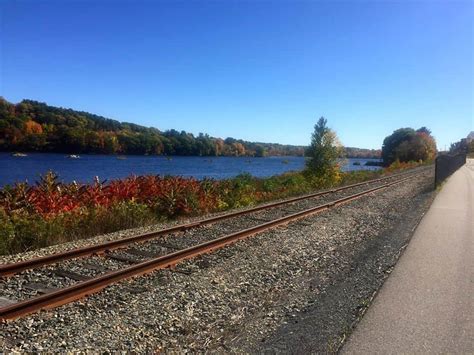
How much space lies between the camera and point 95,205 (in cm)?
1345

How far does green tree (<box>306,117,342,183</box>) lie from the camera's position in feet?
105

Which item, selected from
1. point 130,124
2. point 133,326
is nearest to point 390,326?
point 133,326

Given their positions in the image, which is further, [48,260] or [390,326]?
[48,260]

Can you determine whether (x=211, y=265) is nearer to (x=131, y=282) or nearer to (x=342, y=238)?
(x=131, y=282)

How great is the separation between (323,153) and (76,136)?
80106 millimetres

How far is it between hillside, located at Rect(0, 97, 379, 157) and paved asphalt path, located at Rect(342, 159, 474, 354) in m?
69.8

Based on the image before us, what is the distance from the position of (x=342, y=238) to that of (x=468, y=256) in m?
3.00

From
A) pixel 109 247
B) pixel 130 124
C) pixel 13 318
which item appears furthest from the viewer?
pixel 130 124

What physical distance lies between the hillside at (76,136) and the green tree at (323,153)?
46.0 metres

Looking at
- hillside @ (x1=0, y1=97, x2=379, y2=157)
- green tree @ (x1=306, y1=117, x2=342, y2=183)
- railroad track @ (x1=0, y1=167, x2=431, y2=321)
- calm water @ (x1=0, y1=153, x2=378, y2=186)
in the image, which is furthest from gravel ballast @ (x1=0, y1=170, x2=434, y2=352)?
hillside @ (x1=0, y1=97, x2=379, y2=157)

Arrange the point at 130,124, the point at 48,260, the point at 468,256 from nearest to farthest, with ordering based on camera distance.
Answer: the point at 48,260 < the point at 468,256 < the point at 130,124

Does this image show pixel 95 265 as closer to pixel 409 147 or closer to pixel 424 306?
pixel 424 306

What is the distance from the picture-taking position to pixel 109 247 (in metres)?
8.54

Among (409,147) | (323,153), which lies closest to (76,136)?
(409,147)
